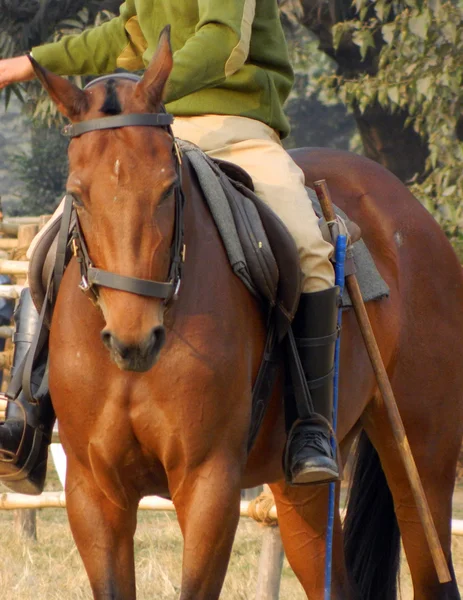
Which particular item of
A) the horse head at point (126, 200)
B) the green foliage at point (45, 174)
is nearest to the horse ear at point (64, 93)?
the horse head at point (126, 200)

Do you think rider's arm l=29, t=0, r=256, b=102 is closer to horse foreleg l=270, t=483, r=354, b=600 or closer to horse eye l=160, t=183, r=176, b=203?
horse eye l=160, t=183, r=176, b=203

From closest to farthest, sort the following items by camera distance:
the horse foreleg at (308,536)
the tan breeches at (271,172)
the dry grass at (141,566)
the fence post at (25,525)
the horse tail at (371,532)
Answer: the tan breeches at (271,172) → the horse foreleg at (308,536) → the horse tail at (371,532) → the dry grass at (141,566) → the fence post at (25,525)

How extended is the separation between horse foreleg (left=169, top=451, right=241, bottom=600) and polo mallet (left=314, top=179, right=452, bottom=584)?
107cm

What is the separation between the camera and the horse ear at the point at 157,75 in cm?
313

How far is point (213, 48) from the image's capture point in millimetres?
3650

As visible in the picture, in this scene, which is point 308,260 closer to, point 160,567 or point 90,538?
point 90,538

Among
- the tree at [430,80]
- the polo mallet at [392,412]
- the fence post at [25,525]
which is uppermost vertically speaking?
the polo mallet at [392,412]

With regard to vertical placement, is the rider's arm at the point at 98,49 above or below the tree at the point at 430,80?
above

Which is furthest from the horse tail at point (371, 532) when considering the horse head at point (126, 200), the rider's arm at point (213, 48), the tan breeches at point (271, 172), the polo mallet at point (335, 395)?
the horse head at point (126, 200)

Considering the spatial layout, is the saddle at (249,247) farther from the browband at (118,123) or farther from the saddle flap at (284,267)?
the browband at (118,123)

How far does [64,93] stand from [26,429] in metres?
1.33

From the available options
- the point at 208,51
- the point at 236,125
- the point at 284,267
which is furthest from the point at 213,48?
the point at 284,267

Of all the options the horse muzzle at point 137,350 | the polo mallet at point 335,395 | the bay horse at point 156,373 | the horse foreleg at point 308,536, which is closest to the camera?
the horse muzzle at point 137,350

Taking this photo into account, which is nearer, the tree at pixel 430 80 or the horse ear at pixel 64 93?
the horse ear at pixel 64 93
